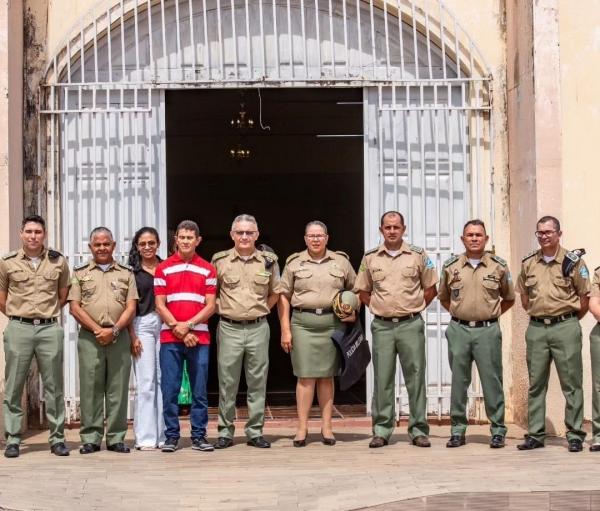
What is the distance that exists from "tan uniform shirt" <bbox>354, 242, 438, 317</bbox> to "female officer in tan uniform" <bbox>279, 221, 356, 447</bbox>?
0.22 m

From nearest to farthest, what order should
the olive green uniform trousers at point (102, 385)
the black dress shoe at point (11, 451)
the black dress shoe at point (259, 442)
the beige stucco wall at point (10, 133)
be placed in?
the black dress shoe at point (11, 451)
the olive green uniform trousers at point (102, 385)
the black dress shoe at point (259, 442)
the beige stucco wall at point (10, 133)

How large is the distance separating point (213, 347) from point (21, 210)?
17.2 ft

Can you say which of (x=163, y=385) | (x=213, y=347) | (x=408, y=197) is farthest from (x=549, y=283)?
(x=213, y=347)

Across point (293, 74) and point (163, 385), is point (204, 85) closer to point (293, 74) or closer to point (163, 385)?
point (293, 74)

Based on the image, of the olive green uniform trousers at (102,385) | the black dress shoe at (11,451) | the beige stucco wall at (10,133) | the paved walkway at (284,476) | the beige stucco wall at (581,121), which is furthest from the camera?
the beige stucco wall at (581,121)

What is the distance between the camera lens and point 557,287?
28.9 feet

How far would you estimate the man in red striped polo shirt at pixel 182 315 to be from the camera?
8898 millimetres

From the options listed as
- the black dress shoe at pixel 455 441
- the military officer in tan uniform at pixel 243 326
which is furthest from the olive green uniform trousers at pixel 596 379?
the military officer in tan uniform at pixel 243 326

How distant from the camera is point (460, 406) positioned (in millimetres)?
9062

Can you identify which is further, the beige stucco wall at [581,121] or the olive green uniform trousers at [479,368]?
the beige stucco wall at [581,121]

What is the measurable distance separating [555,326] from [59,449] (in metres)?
3.70

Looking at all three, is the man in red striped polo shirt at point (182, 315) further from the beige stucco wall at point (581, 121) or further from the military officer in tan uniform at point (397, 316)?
the beige stucco wall at point (581, 121)

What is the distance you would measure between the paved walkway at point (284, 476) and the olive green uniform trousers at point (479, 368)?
225 mm

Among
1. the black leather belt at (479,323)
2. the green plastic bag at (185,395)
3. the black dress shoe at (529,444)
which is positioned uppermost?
the black leather belt at (479,323)
